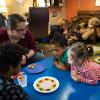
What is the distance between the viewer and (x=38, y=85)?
1375 mm

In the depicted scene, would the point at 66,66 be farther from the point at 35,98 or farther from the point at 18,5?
the point at 18,5

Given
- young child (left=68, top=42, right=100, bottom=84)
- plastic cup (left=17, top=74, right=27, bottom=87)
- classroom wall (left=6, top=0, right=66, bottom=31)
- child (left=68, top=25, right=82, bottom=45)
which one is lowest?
child (left=68, top=25, right=82, bottom=45)

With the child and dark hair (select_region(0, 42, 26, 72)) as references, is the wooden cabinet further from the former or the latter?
dark hair (select_region(0, 42, 26, 72))

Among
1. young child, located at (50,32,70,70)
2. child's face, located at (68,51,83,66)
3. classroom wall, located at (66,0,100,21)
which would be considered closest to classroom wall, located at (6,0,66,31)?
classroom wall, located at (66,0,100,21)

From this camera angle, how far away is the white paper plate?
4.31ft

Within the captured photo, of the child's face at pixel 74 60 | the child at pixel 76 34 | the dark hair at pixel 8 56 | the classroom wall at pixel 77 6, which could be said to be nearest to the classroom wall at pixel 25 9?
the classroom wall at pixel 77 6

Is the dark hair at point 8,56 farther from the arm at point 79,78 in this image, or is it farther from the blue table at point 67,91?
the arm at point 79,78

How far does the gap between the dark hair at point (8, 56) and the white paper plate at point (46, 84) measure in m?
0.39

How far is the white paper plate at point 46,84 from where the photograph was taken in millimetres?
1314

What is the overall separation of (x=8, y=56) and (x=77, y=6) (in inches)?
181

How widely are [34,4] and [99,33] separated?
2.01 metres

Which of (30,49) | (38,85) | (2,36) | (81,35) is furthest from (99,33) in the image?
(38,85)

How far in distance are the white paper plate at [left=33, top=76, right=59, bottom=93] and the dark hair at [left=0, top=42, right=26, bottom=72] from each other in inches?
15.4

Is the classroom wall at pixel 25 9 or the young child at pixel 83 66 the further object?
the classroom wall at pixel 25 9
